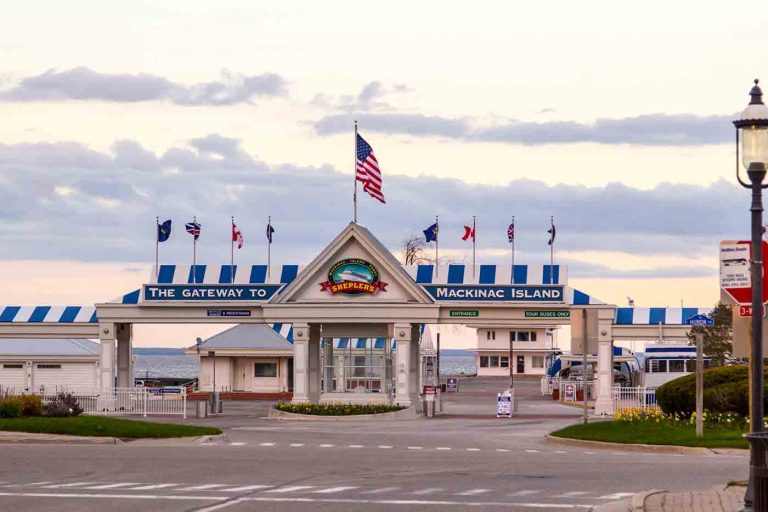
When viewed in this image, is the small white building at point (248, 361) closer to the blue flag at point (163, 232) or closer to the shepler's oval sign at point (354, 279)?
the blue flag at point (163, 232)

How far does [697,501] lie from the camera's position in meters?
17.0

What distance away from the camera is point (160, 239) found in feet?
189

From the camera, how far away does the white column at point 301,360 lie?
175 ft

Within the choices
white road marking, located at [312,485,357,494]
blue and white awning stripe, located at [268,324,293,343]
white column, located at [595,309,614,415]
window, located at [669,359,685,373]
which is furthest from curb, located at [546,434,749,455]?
blue and white awning stripe, located at [268,324,293,343]

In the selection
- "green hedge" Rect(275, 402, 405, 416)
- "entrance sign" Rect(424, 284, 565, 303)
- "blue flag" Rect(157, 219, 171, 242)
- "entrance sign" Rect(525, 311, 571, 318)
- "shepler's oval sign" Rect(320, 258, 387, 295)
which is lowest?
"green hedge" Rect(275, 402, 405, 416)

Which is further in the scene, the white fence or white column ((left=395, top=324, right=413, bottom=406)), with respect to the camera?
white column ((left=395, top=324, right=413, bottom=406))

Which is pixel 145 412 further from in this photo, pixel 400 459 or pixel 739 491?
pixel 739 491

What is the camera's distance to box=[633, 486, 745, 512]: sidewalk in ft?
53.0

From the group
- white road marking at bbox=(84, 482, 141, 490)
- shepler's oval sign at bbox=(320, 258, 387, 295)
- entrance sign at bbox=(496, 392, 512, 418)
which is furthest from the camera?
shepler's oval sign at bbox=(320, 258, 387, 295)

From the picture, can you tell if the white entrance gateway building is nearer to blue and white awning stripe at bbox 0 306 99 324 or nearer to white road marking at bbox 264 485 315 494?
blue and white awning stripe at bbox 0 306 99 324

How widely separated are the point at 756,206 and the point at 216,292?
4157 cm

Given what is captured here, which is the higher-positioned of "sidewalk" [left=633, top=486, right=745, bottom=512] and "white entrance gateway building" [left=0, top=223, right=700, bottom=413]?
"white entrance gateway building" [left=0, top=223, right=700, bottom=413]

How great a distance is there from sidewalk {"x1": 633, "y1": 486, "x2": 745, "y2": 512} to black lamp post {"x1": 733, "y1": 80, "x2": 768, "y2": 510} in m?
1.37

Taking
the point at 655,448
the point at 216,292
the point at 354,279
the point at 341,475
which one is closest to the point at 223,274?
the point at 216,292
